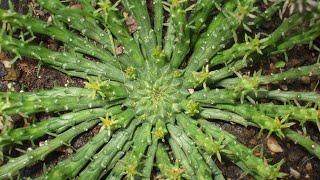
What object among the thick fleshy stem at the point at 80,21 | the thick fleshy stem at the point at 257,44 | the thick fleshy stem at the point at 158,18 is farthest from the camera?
the thick fleshy stem at the point at 158,18

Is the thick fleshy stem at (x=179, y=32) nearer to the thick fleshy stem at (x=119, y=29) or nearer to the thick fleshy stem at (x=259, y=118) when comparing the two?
the thick fleshy stem at (x=119, y=29)

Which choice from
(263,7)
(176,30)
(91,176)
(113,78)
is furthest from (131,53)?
(263,7)

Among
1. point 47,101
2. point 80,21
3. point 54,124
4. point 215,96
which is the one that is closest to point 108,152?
point 54,124

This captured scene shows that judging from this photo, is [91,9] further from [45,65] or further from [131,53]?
[45,65]

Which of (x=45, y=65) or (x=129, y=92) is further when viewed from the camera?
(x=45, y=65)

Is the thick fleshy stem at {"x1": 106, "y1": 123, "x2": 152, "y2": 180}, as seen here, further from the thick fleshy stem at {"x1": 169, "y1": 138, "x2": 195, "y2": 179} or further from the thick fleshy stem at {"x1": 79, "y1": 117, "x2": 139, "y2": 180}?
the thick fleshy stem at {"x1": 169, "y1": 138, "x2": 195, "y2": 179}

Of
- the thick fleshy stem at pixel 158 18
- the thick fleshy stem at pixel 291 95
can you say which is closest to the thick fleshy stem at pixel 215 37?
the thick fleshy stem at pixel 158 18
